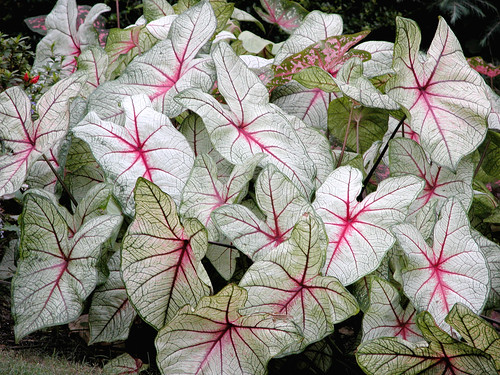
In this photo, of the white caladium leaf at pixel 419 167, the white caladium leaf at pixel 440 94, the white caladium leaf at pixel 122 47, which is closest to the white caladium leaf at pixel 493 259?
the white caladium leaf at pixel 419 167

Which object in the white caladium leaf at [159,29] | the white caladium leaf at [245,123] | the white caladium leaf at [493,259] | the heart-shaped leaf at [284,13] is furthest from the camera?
the heart-shaped leaf at [284,13]

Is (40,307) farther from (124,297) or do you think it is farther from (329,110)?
(329,110)

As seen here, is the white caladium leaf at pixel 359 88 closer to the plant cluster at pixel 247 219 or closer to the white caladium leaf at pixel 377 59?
the plant cluster at pixel 247 219

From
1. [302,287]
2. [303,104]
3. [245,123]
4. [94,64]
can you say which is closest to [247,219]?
[302,287]

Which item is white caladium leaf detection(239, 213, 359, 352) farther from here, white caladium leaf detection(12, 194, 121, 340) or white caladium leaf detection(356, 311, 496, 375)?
white caladium leaf detection(12, 194, 121, 340)

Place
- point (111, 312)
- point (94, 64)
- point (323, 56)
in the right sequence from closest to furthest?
1. point (111, 312)
2. point (323, 56)
3. point (94, 64)

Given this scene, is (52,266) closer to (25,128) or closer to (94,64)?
(25,128)

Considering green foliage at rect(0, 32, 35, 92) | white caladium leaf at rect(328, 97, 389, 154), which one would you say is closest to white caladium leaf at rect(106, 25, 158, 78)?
green foliage at rect(0, 32, 35, 92)

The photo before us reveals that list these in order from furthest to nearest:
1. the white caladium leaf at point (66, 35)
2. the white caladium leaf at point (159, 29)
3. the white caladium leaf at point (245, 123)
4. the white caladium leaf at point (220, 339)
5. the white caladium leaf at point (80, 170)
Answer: the white caladium leaf at point (66, 35)
the white caladium leaf at point (159, 29)
the white caladium leaf at point (80, 170)
the white caladium leaf at point (245, 123)
the white caladium leaf at point (220, 339)
